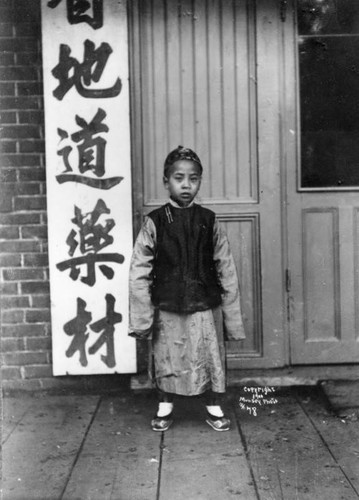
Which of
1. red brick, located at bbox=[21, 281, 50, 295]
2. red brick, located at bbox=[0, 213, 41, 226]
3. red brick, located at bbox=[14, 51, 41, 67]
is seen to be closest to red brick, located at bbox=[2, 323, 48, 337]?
red brick, located at bbox=[21, 281, 50, 295]

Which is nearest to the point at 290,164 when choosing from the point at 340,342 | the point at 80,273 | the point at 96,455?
the point at 340,342

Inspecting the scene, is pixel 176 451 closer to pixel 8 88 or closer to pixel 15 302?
pixel 15 302

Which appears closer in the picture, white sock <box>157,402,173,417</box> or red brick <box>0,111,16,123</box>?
white sock <box>157,402,173,417</box>

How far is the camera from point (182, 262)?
11.7 ft

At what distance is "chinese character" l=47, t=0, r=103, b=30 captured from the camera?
13.4ft

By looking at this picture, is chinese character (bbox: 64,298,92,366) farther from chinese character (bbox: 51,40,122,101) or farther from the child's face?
chinese character (bbox: 51,40,122,101)

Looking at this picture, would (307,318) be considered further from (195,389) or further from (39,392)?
(39,392)

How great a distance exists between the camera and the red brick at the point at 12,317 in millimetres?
4266

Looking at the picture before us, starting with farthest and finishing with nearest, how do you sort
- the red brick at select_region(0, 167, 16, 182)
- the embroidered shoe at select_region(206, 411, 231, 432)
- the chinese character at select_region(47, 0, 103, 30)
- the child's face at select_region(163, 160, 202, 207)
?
the red brick at select_region(0, 167, 16, 182)
the chinese character at select_region(47, 0, 103, 30)
the embroidered shoe at select_region(206, 411, 231, 432)
the child's face at select_region(163, 160, 202, 207)

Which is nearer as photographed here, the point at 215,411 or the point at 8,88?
the point at 215,411

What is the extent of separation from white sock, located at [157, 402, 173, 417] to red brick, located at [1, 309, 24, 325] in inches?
49.5

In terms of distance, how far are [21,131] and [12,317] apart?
1.32 metres

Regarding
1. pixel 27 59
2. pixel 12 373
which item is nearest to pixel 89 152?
pixel 27 59

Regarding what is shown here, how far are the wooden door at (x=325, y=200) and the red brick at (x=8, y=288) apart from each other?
6.45 feet
